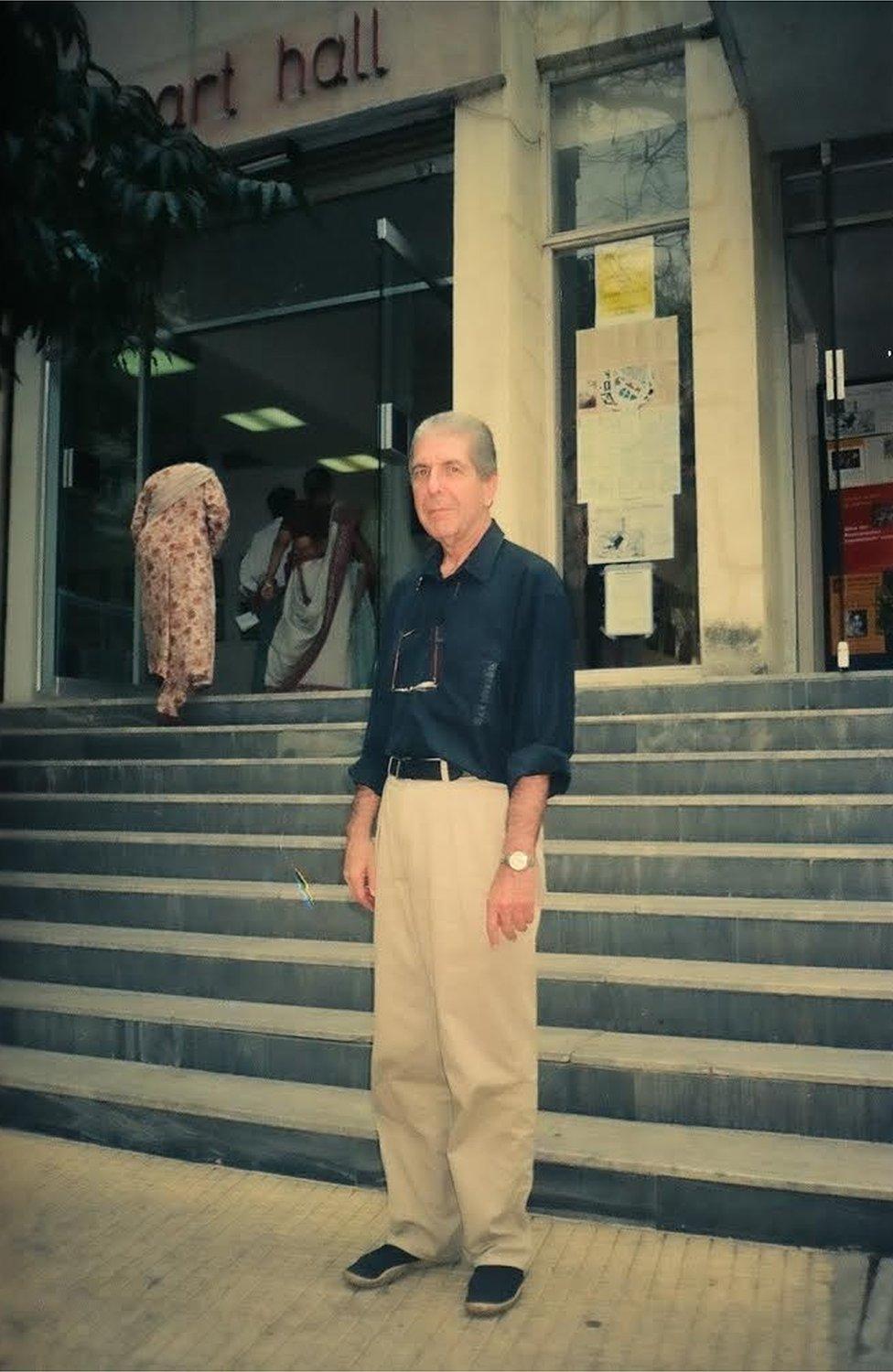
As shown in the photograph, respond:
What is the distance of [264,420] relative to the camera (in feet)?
43.0

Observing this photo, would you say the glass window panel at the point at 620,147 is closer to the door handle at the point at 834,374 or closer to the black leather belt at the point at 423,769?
the door handle at the point at 834,374

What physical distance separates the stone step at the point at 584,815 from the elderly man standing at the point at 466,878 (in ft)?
6.44

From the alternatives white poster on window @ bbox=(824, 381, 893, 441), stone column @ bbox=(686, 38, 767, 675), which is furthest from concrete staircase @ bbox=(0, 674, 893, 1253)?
white poster on window @ bbox=(824, 381, 893, 441)

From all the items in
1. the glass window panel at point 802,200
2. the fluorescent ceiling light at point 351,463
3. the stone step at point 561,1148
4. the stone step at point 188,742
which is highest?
the glass window panel at point 802,200

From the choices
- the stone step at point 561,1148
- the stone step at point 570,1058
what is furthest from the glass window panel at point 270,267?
the stone step at point 561,1148

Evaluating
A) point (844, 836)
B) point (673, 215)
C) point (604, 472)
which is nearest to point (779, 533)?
point (604, 472)

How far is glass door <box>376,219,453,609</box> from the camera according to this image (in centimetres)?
793

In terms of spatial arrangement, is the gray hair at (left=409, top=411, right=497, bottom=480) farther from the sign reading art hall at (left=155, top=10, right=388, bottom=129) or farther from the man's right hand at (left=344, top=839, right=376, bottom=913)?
the sign reading art hall at (left=155, top=10, right=388, bottom=129)

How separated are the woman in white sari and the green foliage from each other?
13.0ft

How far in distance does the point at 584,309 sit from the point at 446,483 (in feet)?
17.9

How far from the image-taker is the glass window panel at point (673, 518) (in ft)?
23.5

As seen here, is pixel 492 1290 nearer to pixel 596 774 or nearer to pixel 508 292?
pixel 596 774

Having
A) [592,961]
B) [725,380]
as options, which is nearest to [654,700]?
[592,961]

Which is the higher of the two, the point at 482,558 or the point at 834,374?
the point at 834,374
